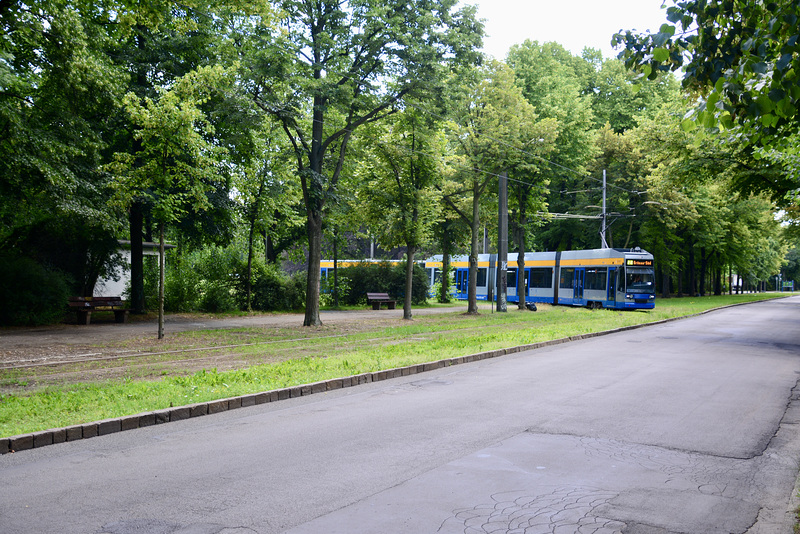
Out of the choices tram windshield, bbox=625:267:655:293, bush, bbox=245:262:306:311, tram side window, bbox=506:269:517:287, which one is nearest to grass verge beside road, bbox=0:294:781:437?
bush, bbox=245:262:306:311

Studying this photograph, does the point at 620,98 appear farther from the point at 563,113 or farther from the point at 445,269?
the point at 445,269

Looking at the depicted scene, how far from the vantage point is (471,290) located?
101 feet

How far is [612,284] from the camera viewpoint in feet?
114

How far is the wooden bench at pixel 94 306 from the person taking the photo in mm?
20453

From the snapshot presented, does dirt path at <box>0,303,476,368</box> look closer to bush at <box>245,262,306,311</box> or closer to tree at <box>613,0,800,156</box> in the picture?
bush at <box>245,262,306,311</box>

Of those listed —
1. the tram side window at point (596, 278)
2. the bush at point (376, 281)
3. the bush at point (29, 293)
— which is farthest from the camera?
the bush at point (376, 281)

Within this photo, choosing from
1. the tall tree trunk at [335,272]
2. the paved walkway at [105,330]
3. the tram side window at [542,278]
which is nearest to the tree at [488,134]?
the tall tree trunk at [335,272]

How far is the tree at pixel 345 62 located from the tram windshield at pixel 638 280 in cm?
1767

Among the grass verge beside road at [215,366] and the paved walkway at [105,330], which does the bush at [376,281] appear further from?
the grass verge beside road at [215,366]

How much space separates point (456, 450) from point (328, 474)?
146 cm

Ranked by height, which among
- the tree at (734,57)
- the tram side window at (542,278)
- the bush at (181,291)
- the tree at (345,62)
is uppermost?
the tree at (345,62)

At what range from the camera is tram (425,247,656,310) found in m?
34.2

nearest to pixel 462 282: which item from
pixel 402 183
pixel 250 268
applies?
pixel 402 183

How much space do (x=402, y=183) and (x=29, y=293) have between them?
46.9 feet
